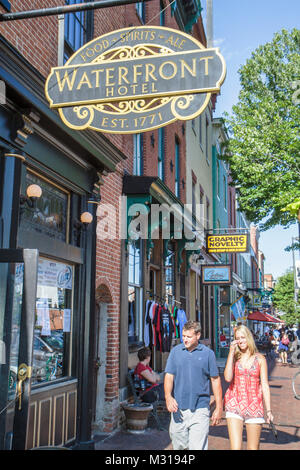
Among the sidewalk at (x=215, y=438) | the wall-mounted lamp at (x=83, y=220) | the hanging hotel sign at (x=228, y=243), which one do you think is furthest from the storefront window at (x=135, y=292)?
the hanging hotel sign at (x=228, y=243)

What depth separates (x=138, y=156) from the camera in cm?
1094

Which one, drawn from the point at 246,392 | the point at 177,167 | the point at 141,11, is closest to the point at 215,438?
the point at 246,392

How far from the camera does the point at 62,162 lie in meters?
6.64

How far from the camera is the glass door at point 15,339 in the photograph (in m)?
4.23

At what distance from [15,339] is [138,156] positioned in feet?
22.0

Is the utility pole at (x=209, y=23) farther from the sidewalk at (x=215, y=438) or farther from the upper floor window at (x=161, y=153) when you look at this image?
the upper floor window at (x=161, y=153)

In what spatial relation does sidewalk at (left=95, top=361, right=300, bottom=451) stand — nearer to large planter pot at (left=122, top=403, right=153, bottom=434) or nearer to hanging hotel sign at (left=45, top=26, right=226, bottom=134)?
large planter pot at (left=122, top=403, right=153, bottom=434)

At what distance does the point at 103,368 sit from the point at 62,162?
369cm

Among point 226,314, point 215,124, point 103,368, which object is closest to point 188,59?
point 103,368

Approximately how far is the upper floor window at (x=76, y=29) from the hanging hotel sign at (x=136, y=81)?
281 centimetres

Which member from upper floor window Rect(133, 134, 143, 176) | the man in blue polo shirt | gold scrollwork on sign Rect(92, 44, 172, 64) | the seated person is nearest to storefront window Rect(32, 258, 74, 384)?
the man in blue polo shirt

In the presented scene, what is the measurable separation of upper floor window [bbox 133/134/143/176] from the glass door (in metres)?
5.95

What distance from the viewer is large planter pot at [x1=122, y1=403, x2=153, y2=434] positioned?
317 inches
